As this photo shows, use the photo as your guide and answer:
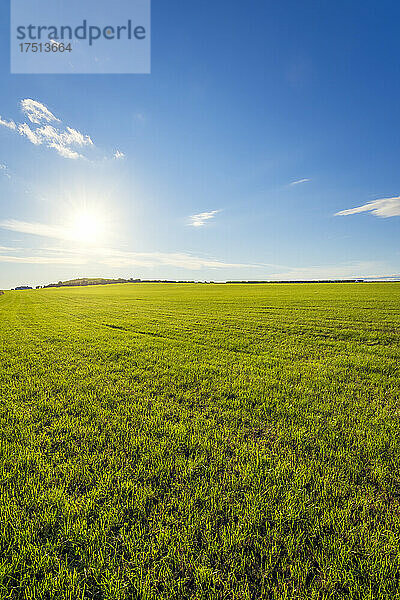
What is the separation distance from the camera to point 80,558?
3301 millimetres

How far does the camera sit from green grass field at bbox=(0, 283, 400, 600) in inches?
121

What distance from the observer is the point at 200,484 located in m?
4.48

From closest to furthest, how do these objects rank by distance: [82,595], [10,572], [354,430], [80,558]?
[82,595], [10,572], [80,558], [354,430]

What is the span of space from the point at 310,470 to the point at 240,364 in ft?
20.7

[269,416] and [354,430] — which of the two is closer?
[354,430]

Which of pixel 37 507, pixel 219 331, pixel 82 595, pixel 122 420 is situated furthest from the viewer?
pixel 219 331

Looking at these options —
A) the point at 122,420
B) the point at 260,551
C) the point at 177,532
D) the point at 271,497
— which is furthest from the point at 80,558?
the point at 122,420

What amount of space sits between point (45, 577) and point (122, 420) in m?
3.59

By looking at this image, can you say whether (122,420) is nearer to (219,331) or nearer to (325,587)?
(325,587)

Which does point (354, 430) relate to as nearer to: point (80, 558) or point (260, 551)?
point (260, 551)

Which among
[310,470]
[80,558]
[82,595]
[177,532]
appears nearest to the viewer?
[82,595]

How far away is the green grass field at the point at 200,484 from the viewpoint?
3.06m

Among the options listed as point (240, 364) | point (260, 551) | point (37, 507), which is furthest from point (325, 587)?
point (240, 364)

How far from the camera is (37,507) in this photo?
404 cm
